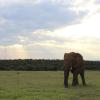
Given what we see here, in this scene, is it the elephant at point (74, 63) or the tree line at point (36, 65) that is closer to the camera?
the elephant at point (74, 63)

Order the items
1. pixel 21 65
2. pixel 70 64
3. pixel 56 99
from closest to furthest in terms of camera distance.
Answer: pixel 56 99 < pixel 70 64 < pixel 21 65

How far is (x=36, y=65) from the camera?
7588cm

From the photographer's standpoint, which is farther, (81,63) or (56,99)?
(81,63)

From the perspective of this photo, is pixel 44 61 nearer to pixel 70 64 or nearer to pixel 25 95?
pixel 70 64

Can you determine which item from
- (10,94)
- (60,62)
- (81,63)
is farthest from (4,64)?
(10,94)

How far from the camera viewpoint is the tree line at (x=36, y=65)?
2904 inches

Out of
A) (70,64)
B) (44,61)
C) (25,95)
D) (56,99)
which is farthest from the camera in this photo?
(44,61)

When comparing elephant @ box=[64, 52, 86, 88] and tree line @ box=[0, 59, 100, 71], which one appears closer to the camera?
elephant @ box=[64, 52, 86, 88]

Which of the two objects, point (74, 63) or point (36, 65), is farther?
point (36, 65)

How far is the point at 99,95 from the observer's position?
83.8 ft

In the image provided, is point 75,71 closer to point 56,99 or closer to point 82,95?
point 82,95

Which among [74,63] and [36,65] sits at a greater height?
[74,63]

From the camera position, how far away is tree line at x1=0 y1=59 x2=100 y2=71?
73762 mm

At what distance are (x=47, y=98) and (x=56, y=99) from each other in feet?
2.51
